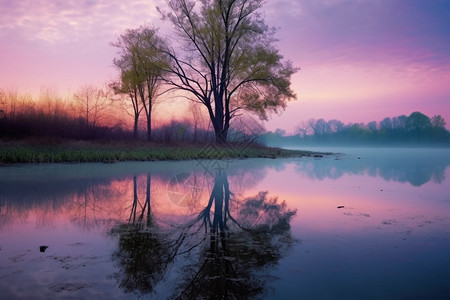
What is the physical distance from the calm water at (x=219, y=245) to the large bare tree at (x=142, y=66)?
17.8 metres

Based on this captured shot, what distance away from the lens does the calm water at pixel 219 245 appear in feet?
7.63

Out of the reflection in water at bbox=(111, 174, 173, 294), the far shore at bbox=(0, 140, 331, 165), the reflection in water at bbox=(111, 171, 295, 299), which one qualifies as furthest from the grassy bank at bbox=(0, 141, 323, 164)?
the reflection in water at bbox=(111, 174, 173, 294)

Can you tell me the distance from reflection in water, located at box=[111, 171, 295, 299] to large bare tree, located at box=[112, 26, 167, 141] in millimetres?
19452

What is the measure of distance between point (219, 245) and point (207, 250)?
0.64 ft

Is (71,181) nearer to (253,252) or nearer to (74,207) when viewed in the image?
(74,207)

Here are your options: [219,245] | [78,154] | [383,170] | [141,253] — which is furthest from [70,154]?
[383,170]

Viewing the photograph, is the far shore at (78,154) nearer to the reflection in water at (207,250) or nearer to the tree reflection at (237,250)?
the reflection in water at (207,250)

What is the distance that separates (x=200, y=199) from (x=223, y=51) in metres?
19.4

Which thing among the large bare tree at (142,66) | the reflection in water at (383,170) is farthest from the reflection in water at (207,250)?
the large bare tree at (142,66)

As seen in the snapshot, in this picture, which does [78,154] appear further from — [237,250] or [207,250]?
[237,250]

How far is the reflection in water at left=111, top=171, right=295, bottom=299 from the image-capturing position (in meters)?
2.36

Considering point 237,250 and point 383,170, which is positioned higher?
point 383,170

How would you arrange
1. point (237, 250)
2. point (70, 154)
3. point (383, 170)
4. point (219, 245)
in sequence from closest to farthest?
point (237, 250) < point (219, 245) < point (70, 154) < point (383, 170)

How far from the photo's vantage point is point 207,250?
3.09 meters
